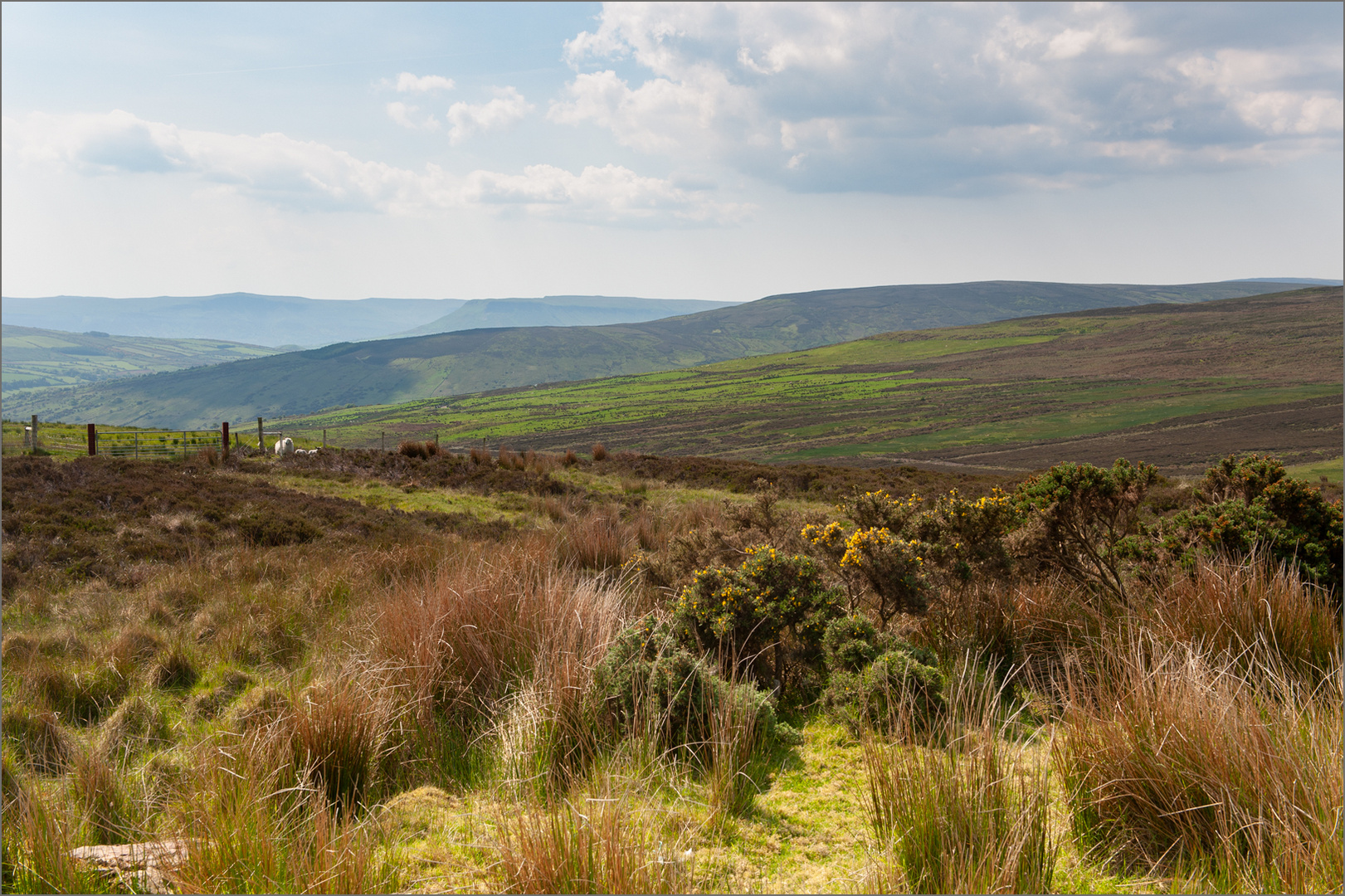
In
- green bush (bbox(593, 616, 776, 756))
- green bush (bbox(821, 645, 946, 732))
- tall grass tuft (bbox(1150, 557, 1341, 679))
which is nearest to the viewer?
green bush (bbox(593, 616, 776, 756))

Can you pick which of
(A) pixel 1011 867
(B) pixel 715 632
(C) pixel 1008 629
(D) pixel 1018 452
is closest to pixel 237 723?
(B) pixel 715 632

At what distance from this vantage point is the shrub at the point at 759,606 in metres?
4.96

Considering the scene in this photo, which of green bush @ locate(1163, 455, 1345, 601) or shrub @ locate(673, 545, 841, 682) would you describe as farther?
green bush @ locate(1163, 455, 1345, 601)

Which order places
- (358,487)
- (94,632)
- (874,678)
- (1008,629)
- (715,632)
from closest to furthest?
1. (874,678)
2. (715,632)
3. (1008,629)
4. (94,632)
5. (358,487)

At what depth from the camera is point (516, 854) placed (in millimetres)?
2803

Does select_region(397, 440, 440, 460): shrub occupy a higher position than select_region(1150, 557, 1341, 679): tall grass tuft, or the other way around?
select_region(397, 440, 440, 460): shrub

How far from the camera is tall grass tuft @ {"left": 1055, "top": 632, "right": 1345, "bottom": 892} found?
8.69ft

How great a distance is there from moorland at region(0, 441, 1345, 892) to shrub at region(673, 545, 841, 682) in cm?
3

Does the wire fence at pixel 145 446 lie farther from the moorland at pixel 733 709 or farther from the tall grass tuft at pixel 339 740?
the tall grass tuft at pixel 339 740

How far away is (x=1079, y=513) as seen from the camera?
20.6 feet

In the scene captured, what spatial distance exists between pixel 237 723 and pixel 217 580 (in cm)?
433

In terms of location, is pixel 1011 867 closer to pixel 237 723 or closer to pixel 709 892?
pixel 709 892

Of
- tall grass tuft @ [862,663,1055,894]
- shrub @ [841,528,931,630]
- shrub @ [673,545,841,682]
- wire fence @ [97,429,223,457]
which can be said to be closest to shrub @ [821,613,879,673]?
shrub @ [673,545,841,682]

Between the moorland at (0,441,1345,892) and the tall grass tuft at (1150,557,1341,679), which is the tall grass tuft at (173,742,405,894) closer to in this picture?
the moorland at (0,441,1345,892)
